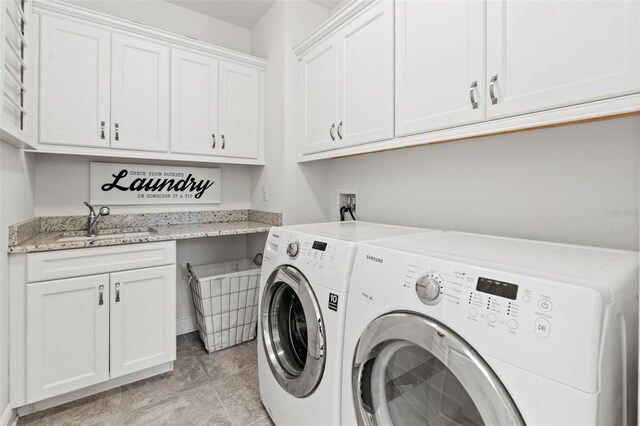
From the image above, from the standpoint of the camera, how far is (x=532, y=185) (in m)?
1.32

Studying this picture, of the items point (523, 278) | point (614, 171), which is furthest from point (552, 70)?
point (523, 278)

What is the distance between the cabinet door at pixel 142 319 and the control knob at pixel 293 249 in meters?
1.02

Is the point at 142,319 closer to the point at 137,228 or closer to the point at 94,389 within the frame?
the point at 94,389

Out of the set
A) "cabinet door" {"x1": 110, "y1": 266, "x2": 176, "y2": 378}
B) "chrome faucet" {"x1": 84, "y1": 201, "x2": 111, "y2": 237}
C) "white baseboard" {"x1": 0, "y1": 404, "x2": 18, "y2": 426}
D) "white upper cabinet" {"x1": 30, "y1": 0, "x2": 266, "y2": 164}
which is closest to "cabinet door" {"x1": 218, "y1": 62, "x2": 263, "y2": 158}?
"white upper cabinet" {"x1": 30, "y1": 0, "x2": 266, "y2": 164}

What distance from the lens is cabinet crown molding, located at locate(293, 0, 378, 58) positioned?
1754mm

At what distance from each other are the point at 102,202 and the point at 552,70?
277 centimetres

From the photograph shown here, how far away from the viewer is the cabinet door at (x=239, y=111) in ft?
8.12

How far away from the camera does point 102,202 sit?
7.46 ft

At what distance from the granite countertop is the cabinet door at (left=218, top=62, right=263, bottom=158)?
1.96 feet

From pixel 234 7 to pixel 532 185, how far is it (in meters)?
2.60

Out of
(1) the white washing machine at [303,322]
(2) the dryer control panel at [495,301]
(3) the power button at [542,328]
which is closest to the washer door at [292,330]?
(1) the white washing machine at [303,322]

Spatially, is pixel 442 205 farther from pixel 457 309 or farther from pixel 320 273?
pixel 457 309

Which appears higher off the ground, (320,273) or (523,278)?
(523,278)

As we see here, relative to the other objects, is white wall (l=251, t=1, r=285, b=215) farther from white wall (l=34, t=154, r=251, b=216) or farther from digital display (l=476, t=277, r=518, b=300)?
digital display (l=476, t=277, r=518, b=300)
